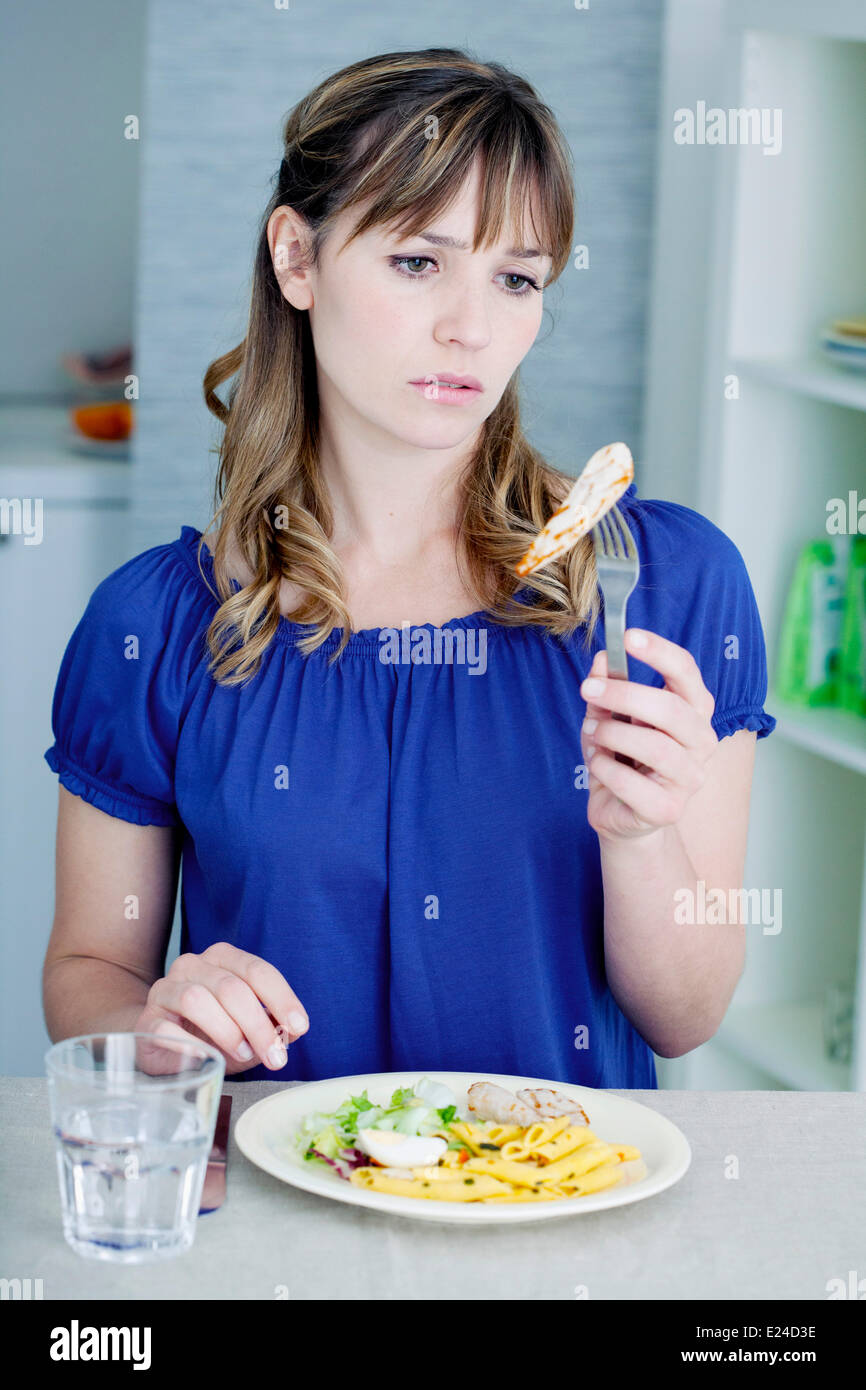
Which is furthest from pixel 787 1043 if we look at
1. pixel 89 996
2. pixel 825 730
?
pixel 89 996

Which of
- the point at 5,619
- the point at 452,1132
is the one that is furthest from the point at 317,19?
the point at 452,1132

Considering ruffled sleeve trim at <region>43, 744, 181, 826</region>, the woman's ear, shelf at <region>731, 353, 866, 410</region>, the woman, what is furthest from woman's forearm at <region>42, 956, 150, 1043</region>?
shelf at <region>731, 353, 866, 410</region>

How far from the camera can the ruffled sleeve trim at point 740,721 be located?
1.24 meters

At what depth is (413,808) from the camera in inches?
47.4

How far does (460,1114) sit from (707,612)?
55cm

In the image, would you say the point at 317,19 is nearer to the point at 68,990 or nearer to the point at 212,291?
the point at 212,291

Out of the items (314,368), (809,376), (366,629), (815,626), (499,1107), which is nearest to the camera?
(499,1107)

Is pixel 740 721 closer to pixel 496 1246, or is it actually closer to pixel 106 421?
pixel 496 1246

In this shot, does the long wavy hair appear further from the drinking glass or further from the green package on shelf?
the green package on shelf

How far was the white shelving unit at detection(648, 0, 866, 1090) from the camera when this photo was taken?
6.48 ft

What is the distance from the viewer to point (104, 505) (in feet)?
7.85

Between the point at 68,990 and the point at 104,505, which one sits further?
the point at 104,505

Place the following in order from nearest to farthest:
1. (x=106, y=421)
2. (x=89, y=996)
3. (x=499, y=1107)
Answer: (x=499, y=1107), (x=89, y=996), (x=106, y=421)

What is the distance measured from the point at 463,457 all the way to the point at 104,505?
3.94 feet
